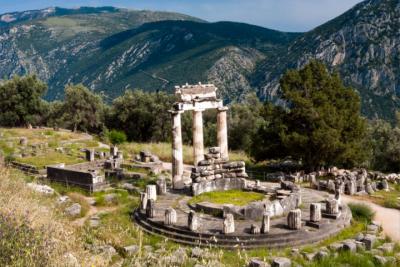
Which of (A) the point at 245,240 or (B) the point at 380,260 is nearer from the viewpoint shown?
(B) the point at 380,260


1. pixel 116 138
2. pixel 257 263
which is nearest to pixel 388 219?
pixel 257 263

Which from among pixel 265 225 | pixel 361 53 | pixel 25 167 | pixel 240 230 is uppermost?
pixel 361 53

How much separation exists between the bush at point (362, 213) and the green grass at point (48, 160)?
2252 cm

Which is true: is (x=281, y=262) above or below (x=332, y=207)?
below

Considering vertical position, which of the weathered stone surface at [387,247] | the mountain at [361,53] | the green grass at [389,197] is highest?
the mountain at [361,53]

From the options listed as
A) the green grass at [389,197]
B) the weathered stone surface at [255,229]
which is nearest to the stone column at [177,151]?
the weathered stone surface at [255,229]

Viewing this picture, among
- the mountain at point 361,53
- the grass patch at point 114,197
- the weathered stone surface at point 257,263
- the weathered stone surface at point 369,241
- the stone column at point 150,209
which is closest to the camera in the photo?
the weathered stone surface at point 257,263

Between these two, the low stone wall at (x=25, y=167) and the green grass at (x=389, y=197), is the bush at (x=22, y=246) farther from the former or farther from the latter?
the low stone wall at (x=25, y=167)

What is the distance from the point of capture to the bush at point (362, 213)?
2369 centimetres

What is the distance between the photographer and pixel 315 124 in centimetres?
3359

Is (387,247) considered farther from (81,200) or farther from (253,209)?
(81,200)

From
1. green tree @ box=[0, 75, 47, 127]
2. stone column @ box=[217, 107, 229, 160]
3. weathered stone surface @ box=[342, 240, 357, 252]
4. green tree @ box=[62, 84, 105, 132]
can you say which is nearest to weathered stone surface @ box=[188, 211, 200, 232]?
weathered stone surface @ box=[342, 240, 357, 252]

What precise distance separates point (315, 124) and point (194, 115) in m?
8.95

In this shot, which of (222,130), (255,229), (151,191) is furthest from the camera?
(222,130)
